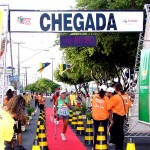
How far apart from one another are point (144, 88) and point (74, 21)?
4.75 metres

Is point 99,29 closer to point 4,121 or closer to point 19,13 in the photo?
point 19,13

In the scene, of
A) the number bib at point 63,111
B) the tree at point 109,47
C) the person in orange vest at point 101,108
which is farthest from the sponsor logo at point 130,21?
the person in orange vest at point 101,108

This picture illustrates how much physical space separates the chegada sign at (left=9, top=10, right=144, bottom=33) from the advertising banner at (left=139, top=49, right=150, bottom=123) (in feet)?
12.8

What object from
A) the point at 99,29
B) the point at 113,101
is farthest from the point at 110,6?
the point at 113,101

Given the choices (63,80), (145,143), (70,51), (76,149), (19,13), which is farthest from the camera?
(63,80)

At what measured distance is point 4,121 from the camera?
4.98 m

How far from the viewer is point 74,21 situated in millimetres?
17469

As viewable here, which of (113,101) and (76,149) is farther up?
(113,101)

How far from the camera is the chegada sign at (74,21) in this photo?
57.3 feet

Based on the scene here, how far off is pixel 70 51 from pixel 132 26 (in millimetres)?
15857

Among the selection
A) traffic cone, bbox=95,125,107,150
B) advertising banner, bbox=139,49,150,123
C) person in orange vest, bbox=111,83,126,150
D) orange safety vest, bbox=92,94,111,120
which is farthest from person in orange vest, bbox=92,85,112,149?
traffic cone, bbox=95,125,107,150

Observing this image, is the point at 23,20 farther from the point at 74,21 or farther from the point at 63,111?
the point at 63,111

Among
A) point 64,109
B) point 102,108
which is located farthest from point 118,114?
point 64,109

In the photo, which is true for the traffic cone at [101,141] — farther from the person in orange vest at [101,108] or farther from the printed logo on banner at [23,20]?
the printed logo on banner at [23,20]
